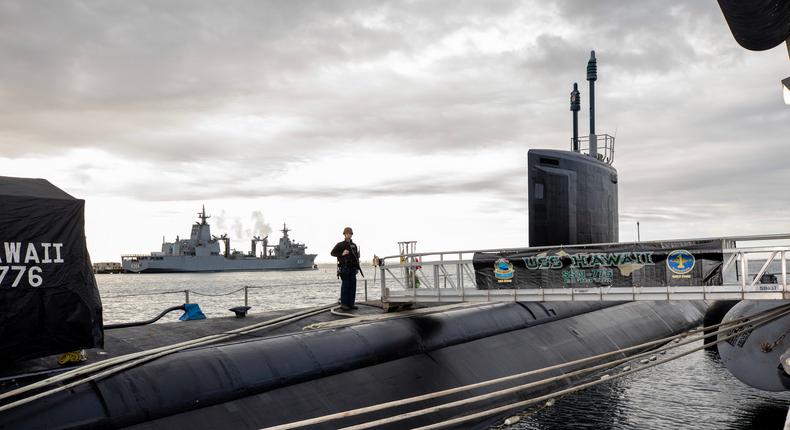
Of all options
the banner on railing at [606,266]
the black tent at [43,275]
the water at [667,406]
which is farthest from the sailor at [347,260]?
the black tent at [43,275]

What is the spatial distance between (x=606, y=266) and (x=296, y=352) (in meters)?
6.76

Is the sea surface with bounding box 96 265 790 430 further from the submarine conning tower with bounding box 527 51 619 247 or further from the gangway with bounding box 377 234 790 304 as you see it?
the submarine conning tower with bounding box 527 51 619 247

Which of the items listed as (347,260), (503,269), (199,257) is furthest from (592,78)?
(199,257)

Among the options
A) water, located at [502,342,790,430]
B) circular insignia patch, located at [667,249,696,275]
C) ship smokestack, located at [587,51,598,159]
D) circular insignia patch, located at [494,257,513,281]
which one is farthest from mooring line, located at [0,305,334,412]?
ship smokestack, located at [587,51,598,159]

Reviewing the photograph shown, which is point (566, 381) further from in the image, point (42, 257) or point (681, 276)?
point (42, 257)

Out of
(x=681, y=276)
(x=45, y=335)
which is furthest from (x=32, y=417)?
(x=681, y=276)

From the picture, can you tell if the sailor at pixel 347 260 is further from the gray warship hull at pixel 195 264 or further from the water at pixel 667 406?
the gray warship hull at pixel 195 264

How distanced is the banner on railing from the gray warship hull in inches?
4452

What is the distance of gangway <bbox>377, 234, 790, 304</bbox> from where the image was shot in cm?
1091

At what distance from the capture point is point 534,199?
16047mm

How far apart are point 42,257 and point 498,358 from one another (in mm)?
9000

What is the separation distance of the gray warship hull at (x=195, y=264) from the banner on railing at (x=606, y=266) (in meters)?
113

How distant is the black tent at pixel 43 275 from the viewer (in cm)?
738

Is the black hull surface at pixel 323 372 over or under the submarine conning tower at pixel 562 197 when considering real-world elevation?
under
